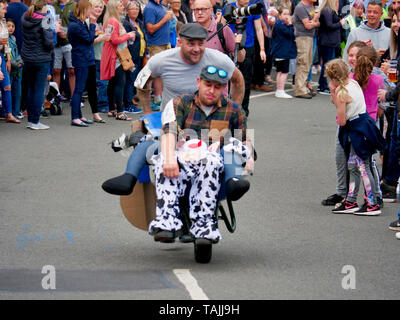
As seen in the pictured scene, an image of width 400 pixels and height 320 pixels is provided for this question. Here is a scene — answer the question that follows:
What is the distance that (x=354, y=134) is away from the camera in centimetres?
893

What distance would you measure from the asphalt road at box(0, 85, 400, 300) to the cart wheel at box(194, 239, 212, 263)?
0.26 feet

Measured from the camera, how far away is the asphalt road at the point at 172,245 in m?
6.17

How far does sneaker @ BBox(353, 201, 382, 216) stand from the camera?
356 inches

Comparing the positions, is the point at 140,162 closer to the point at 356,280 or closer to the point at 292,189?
the point at 356,280

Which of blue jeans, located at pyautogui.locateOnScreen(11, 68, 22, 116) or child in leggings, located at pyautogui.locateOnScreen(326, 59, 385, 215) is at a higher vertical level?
child in leggings, located at pyautogui.locateOnScreen(326, 59, 385, 215)

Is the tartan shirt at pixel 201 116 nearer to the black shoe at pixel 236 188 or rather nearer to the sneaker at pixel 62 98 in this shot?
the black shoe at pixel 236 188

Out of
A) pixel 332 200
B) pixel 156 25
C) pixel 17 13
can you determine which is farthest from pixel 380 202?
pixel 156 25

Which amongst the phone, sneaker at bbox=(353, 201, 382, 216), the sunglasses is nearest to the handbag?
the phone

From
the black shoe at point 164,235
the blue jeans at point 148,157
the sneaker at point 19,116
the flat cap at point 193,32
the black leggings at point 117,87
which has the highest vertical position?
the flat cap at point 193,32

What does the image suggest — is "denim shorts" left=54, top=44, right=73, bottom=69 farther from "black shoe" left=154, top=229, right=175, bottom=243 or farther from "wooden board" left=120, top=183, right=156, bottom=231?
"black shoe" left=154, top=229, right=175, bottom=243

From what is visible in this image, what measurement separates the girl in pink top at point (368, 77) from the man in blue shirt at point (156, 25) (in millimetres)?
6884

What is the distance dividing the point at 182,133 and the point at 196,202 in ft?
1.75

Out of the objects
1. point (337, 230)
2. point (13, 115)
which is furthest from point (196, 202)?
point (13, 115)

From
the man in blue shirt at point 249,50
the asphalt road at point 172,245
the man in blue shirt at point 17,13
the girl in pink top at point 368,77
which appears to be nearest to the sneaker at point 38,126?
the asphalt road at point 172,245
